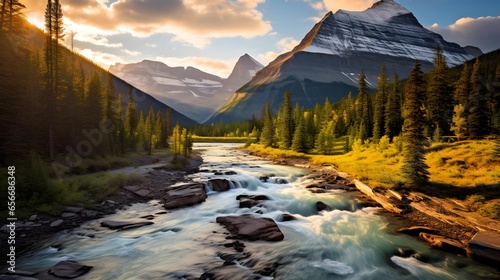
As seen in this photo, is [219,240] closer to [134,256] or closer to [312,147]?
[134,256]

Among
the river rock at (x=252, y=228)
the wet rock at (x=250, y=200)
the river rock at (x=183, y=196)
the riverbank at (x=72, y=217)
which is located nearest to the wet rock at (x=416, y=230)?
the river rock at (x=252, y=228)

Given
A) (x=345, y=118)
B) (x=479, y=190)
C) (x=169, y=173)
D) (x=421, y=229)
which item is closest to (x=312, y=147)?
(x=345, y=118)

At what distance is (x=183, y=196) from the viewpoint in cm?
2648

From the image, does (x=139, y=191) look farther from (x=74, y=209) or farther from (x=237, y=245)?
(x=237, y=245)

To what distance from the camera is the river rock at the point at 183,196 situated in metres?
25.1

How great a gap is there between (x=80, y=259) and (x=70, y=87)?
3971 cm

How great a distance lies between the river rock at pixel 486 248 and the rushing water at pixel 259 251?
0.61 m

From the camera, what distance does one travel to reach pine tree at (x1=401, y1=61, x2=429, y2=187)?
2730cm

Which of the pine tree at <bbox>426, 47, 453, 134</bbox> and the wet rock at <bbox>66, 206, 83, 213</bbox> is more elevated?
the pine tree at <bbox>426, 47, 453, 134</bbox>

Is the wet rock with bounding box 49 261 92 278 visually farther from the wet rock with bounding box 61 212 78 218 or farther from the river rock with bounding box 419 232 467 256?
the river rock with bounding box 419 232 467 256

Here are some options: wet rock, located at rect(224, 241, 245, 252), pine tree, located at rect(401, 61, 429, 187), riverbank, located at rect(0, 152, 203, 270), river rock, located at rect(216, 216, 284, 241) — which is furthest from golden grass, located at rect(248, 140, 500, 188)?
riverbank, located at rect(0, 152, 203, 270)

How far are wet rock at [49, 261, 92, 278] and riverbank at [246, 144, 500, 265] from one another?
2042cm

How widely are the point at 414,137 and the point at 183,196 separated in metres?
24.7

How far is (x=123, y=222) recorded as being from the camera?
19828 millimetres
